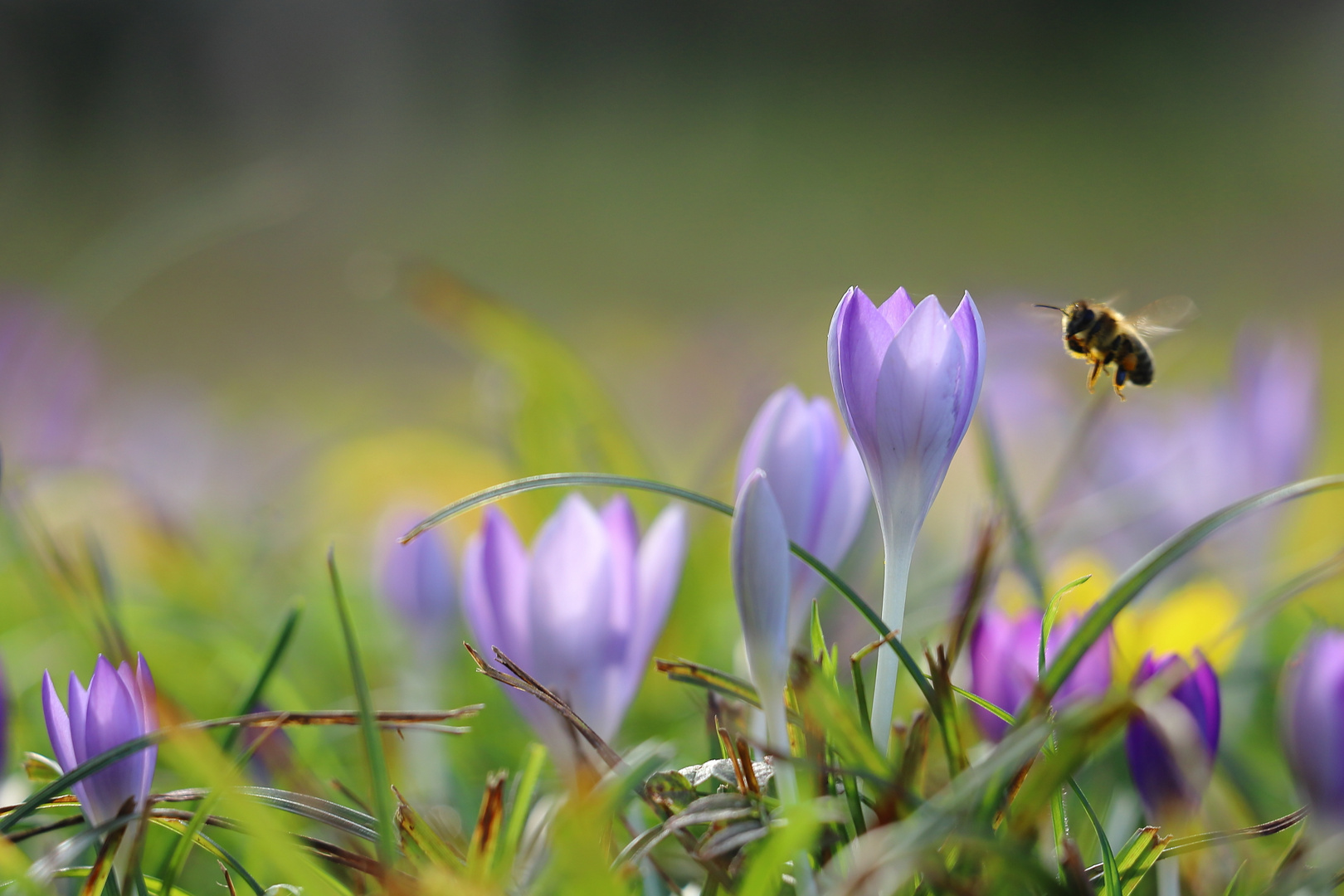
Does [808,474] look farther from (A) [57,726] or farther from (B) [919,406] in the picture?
(A) [57,726]

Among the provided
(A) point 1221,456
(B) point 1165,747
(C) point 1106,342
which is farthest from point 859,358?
(A) point 1221,456

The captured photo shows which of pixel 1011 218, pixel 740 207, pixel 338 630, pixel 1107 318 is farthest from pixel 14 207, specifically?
pixel 1107 318

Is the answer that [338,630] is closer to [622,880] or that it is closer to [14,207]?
[622,880]

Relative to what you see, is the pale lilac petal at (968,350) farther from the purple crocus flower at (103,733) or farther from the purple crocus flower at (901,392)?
the purple crocus flower at (103,733)

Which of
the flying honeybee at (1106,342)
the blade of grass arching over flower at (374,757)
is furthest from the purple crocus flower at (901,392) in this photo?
the flying honeybee at (1106,342)

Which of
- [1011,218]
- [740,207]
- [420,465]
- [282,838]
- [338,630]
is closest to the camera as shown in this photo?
[282,838]

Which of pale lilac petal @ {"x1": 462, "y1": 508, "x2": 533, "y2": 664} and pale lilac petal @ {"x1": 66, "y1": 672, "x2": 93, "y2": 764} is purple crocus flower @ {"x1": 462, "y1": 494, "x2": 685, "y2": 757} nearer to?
pale lilac petal @ {"x1": 462, "y1": 508, "x2": 533, "y2": 664}

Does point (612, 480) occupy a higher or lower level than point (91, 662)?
higher
